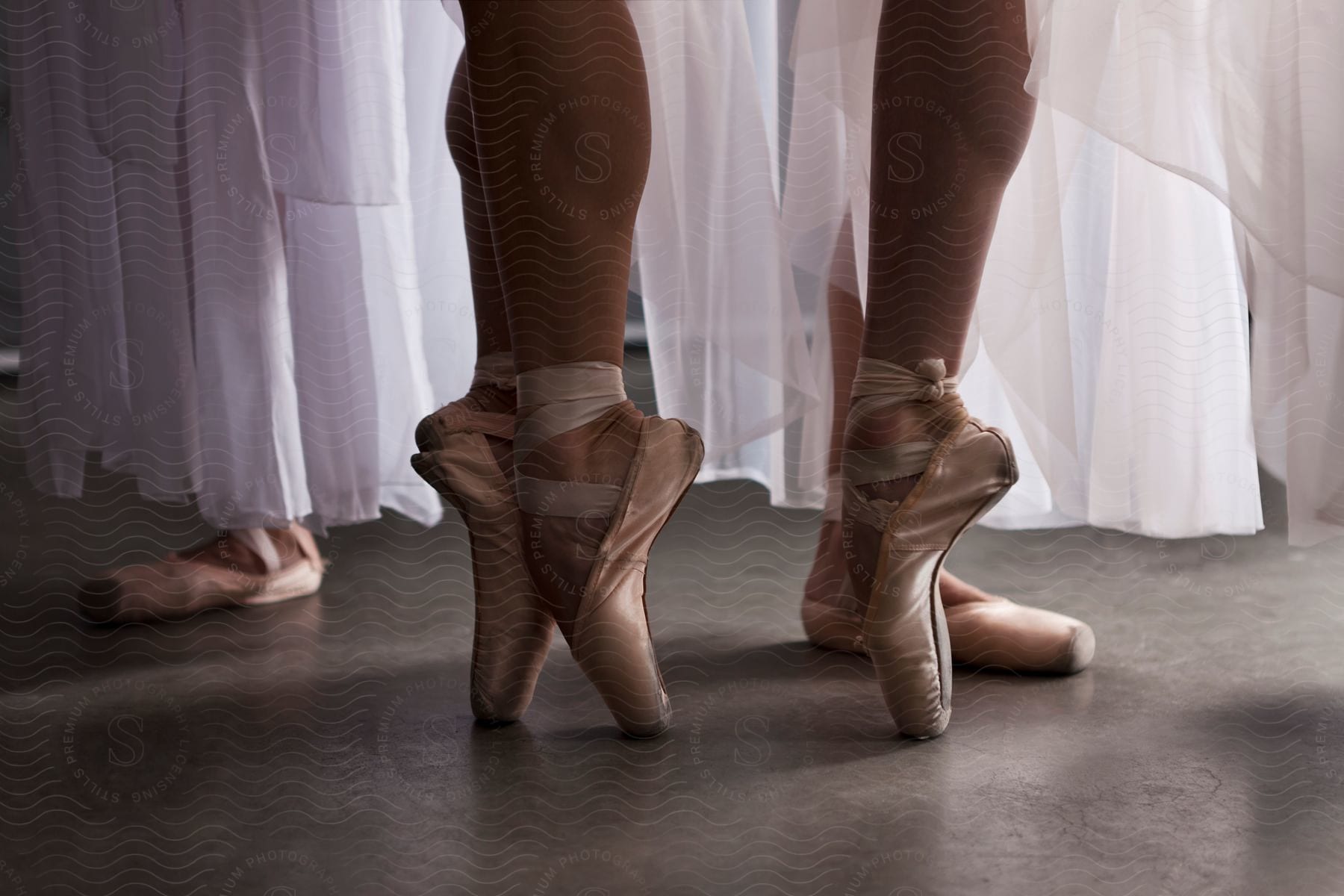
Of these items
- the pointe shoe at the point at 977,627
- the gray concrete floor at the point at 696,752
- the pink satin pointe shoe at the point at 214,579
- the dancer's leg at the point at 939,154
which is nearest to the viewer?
the gray concrete floor at the point at 696,752

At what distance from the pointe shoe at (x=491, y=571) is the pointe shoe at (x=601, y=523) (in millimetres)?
40

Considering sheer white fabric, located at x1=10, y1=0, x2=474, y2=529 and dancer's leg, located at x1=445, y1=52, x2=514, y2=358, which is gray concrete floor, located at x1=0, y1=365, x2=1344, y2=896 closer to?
sheer white fabric, located at x1=10, y1=0, x2=474, y2=529

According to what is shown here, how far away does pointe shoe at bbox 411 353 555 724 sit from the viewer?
2.13 feet

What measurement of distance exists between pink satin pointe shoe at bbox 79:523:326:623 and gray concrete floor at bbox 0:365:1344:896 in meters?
0.02

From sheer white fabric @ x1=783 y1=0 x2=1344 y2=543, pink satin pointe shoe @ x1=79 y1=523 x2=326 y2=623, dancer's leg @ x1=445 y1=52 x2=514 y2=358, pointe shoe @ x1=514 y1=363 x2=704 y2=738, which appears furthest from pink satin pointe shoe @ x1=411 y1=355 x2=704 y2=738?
pink satin pointe shoe @ x1=79 y1=523 x2=326 y2=623

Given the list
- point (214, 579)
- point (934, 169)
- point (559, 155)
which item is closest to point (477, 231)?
point (559, 155)

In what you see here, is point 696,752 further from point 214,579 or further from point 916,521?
point 214,579

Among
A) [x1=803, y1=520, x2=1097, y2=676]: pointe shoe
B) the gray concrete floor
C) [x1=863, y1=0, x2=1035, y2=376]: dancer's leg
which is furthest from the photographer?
[x1=803, y1=520, x2=1097, y2=676]: pointe shoe

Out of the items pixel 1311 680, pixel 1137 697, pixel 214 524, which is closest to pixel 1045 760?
pixel 1137 697

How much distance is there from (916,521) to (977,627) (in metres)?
0.16

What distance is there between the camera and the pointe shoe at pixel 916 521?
615 mm

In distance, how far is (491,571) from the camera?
25.8 inches

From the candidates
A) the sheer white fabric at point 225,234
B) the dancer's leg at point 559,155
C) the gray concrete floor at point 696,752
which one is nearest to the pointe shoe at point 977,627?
the gray concrete floor at point 696,752

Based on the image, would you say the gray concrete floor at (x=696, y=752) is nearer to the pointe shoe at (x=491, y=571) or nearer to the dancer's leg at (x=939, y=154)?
the pointe shoe at (x=491, y=571)
